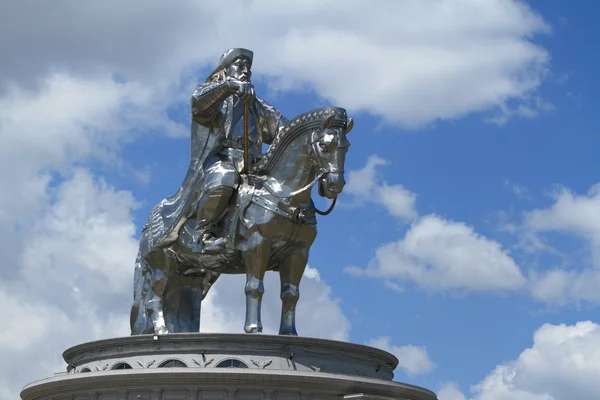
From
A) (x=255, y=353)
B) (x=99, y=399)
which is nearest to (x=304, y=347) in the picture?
(x=255, y=353)

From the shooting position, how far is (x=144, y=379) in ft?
82.8

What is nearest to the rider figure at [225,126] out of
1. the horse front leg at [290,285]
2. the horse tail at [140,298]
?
the horse front leg at [290,285]

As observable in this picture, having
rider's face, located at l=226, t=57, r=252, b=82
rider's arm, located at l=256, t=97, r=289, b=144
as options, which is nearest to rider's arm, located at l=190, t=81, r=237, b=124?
rider's face, located at l=226, t=57, r=252, b=82

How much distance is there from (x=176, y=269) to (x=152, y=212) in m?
1.64

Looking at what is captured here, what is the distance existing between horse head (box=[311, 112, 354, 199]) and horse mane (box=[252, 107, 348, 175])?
6cm

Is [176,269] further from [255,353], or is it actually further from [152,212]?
[255,353]

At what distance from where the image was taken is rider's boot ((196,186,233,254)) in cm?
2742

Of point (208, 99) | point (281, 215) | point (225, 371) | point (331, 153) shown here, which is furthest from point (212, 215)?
point (225, 371)

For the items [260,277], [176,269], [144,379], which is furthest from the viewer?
[176,269]

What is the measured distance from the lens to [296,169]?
27.0 m

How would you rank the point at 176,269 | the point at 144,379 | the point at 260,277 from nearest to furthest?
1. the point at 144,379
2. the point at 260,277
3. the point at 176,269

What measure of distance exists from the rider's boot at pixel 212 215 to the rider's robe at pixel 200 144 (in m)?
0.77

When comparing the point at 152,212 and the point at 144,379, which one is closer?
the point at 144,379

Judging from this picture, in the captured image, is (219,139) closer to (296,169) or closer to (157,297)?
(296,169)
